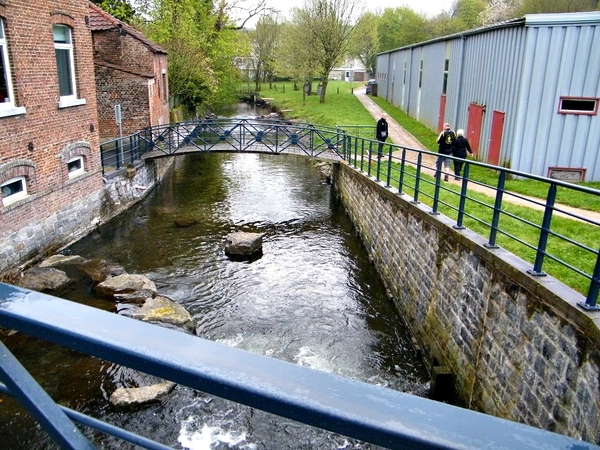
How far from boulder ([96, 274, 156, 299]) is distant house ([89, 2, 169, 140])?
11.1m

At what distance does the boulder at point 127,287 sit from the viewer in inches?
406

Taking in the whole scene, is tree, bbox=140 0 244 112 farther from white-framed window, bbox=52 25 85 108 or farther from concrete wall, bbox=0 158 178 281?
white-framed window, bbox=52 25 85 108

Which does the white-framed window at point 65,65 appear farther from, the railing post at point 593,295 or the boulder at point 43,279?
the railing post at point 593,295

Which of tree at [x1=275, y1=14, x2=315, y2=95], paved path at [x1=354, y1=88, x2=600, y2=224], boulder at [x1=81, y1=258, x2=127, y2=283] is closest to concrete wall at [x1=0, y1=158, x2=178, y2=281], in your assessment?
boulder at [x1=81, y1=258, x2=127, y2=283]

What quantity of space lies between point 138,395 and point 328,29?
3597 centimetres

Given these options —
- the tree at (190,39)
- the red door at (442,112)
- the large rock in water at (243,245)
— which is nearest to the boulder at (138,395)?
the large rock in water at (243,245)

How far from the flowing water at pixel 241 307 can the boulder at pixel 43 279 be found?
1.04 feet

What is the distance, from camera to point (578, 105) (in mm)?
12984

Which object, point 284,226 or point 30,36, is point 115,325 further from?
point 284,226

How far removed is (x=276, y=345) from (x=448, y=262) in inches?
132

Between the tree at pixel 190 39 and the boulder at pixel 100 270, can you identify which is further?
the tree at pixel 190 39

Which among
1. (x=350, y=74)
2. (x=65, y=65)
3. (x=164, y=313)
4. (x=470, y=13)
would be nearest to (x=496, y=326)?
(x=164, y=313)

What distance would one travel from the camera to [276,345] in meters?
8.97

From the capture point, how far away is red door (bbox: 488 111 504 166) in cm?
1442
